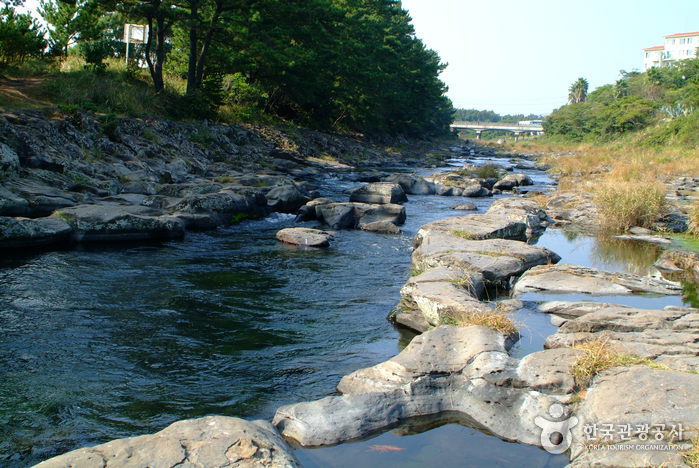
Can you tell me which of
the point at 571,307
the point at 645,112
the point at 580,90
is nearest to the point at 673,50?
the point at 580,90

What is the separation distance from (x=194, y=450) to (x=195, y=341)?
2.88 m

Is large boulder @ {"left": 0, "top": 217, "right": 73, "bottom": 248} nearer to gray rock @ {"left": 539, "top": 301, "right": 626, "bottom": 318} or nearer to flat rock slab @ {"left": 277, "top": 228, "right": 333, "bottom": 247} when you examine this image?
flat rock slab @ {"left": 277, "top": 228, "right": 333, "bottom": 247}

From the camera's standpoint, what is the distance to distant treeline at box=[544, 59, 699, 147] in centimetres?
4226

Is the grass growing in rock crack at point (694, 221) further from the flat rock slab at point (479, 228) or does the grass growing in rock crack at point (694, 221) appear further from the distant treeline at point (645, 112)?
the distant treeline at point (645, 112)

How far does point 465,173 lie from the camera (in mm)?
26547

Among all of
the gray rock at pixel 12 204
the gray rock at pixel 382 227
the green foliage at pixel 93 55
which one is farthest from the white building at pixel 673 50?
the gray rock at pixel 12 204

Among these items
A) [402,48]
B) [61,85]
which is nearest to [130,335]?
[61,85]

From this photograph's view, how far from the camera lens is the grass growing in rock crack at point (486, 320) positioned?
232 inches

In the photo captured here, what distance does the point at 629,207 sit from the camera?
Result: 1315 cm

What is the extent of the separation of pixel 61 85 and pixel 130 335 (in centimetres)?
1662

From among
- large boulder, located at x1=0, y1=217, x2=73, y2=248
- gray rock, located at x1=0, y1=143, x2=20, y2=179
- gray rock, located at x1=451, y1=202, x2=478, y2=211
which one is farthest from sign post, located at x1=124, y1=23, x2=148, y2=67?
large boulder, located at x1=0, y1=217, x2=73, y2=248

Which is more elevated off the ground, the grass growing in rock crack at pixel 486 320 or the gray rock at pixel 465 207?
the gray rock at pixel 465 207

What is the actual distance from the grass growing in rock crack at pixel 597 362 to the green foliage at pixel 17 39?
2124cm

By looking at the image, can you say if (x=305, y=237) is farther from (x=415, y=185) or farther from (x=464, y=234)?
(x=415, y=185)
